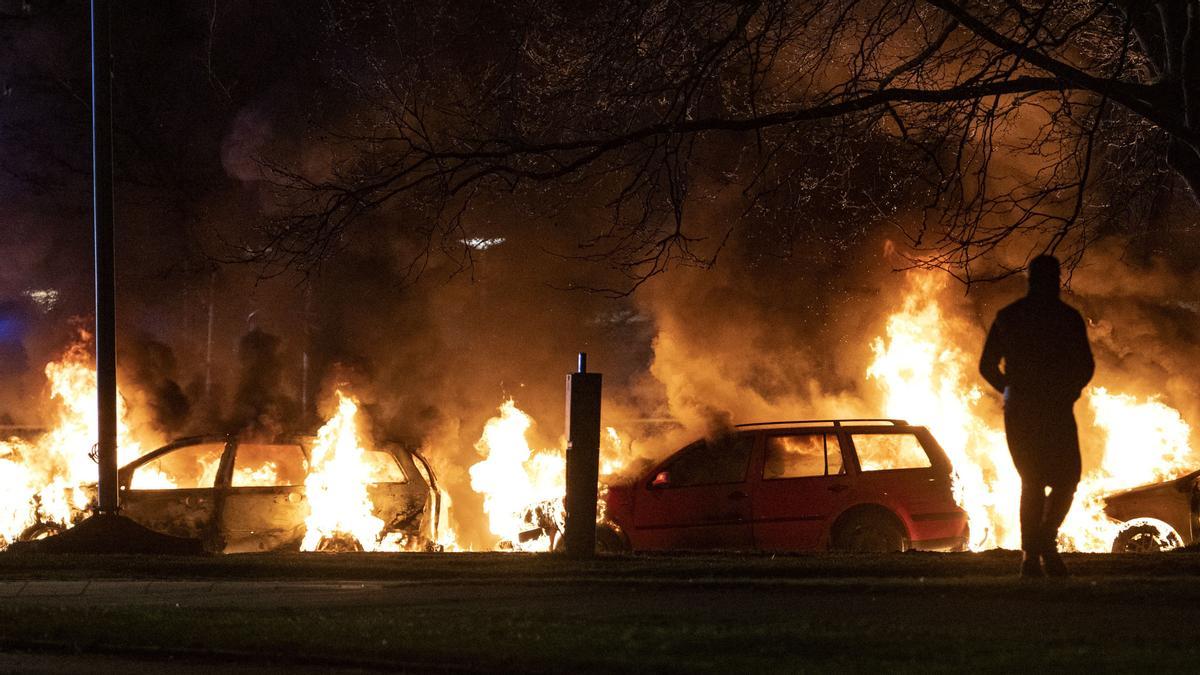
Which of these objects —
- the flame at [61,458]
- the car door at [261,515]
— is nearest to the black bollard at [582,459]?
the car door at [261,515]

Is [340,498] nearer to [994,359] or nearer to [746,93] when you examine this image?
[746,93]

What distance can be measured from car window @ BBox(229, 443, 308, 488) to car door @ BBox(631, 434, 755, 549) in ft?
13.2

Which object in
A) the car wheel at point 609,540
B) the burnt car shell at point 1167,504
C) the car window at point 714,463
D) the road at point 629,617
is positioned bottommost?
the car wheel at point 609,540

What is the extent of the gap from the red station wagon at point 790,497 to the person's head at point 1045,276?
16.6 feet

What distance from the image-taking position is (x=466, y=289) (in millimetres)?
22844

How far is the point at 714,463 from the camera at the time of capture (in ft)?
40.9

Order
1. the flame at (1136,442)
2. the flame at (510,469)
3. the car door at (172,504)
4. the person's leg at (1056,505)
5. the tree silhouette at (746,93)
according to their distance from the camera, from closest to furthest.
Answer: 1. the person's leg at (1056,505)
2. the tree silhouette at (746,93)
3. the car door at (172,504)
4. the flame at (510,469)
5. the flame at (1136,442)

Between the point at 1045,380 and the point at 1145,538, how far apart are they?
6.06 metres

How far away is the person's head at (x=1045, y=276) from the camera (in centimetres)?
714

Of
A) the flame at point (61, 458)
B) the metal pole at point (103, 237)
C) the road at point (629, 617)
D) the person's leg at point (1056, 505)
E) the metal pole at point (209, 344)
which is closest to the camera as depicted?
the road at point (629, 617)

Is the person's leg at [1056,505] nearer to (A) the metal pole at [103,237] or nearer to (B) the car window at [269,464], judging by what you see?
(B) the car window at [269,464]

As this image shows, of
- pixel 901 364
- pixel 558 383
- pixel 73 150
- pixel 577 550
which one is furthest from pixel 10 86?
pixel 577 550

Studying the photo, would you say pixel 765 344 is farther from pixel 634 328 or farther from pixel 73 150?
pixel 73 150

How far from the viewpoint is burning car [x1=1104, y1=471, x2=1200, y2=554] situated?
39.3 feet
